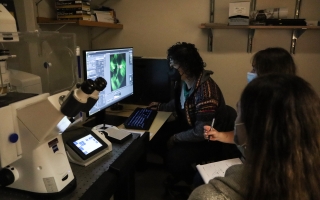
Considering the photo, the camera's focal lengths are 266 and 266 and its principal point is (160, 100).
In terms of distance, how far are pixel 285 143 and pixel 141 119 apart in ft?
4.41

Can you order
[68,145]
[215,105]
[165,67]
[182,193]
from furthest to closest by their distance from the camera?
1. [165,67]
2. [182,193]
3. [215,105]
4. [68,145]

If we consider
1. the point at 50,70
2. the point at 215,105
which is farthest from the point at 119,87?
the point at 215,105

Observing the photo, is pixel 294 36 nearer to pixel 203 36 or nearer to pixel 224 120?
pixel 203 36

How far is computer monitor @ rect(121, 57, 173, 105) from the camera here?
91.6 inches

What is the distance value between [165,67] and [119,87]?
1.66 feet

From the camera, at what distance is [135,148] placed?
1.33 m

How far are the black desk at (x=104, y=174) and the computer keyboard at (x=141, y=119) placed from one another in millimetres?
327

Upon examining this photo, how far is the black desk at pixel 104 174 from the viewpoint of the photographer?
38.1 inches

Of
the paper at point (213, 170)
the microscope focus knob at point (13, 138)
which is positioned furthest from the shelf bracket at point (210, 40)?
the microscope focus knob at point (13, 138)

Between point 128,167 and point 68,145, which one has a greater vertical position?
point 68,145

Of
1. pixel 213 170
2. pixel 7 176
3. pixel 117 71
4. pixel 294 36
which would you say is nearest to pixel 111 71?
pixel 117 71

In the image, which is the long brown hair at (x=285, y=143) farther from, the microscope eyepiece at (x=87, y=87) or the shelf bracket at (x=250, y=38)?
the shelf bracket at (x=250, y=38)

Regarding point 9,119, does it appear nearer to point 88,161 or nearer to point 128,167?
point 88,161

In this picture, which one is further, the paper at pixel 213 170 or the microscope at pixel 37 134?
the paper at pixel 213 170
